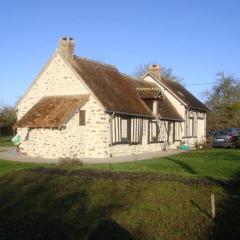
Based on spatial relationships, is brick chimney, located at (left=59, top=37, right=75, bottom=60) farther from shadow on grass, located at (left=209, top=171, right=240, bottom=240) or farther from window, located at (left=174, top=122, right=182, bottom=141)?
shadow on grass, located at (left=209, top=171, right=240, bottom=240)

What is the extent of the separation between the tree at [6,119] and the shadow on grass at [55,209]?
163ft

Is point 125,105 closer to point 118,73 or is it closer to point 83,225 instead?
point 118,73

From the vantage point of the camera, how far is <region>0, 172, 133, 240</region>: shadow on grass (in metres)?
9.82

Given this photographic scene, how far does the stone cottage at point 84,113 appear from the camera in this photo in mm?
26953

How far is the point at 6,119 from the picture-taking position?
65500mm

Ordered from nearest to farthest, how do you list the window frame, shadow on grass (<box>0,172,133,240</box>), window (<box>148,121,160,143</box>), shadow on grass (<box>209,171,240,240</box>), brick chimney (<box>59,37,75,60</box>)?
1. shadow on grass (<box>209,171,240,240</box>)
2. shadow on grass (<box>0,172,133,240</box>)
3. the window frame
4. brick chimney (<box>59,37,75,60</box>)
5. window (<box>148,121,160,143</box>)

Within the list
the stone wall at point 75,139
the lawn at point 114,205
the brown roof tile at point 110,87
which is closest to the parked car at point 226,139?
the brown roof tile at point 110,87

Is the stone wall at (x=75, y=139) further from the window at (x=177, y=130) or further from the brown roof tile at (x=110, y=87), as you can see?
the window at (x=177, y=130)

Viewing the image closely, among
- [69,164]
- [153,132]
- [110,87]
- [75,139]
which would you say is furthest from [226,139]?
[69,164]

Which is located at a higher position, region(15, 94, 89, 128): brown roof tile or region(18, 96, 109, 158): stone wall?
region(15, 94, 89, 128): brown roof tile

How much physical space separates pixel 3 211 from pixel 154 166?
998 centimetres

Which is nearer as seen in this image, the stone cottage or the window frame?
the stone cottage

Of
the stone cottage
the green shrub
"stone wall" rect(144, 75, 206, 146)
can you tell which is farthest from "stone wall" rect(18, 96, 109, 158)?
"stone wall" rect(144, 75, 206, 146)

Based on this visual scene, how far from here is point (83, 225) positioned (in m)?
10.3
